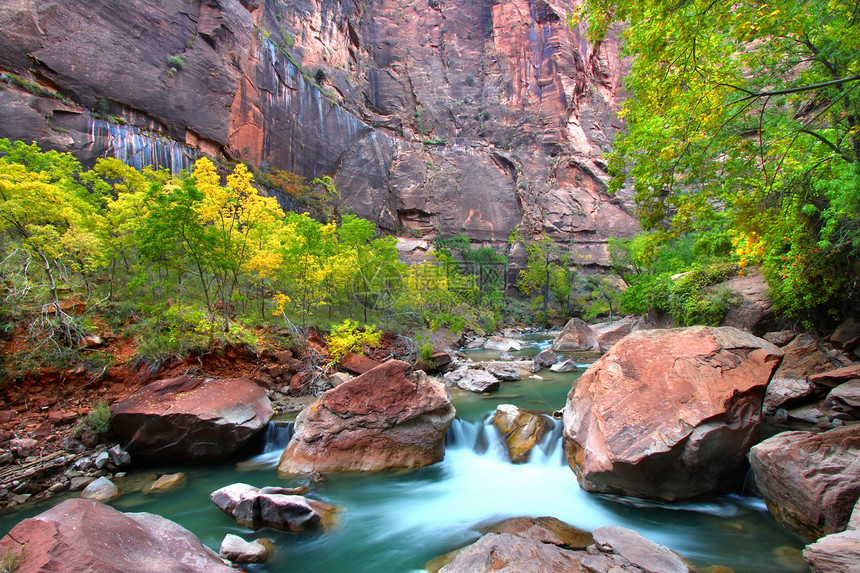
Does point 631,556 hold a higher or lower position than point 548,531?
higher

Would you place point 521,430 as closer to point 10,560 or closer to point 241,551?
point 241,551

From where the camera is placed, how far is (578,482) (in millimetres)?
6520

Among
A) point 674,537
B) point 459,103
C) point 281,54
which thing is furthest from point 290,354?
point 459,103

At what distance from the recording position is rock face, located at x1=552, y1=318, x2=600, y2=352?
73.3 feet

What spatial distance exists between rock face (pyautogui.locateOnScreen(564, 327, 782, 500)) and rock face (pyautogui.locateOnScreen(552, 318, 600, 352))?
16.2 m

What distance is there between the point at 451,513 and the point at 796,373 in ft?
29.7

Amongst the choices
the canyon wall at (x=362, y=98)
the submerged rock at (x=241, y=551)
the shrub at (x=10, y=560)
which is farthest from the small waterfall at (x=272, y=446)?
the canyon wall at (x=362, y=98)

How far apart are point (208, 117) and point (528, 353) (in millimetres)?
28100

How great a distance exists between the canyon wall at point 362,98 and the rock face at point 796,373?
2470cm

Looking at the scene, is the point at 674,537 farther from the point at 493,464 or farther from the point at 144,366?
the point at 144,366

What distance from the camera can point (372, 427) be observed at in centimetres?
756

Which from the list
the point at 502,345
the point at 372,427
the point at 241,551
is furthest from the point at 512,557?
the point at 502,345

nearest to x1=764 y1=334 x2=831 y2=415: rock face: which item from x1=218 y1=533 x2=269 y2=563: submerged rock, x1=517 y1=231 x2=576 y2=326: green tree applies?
x1=218 y1=533 x2=269 y2=563: submerged rock

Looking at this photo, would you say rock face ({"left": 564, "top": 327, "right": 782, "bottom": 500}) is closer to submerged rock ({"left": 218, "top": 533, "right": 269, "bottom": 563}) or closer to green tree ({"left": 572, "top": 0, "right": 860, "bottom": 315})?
green tree ({"left": 572, "top": 0, "right": 860, "bottom": 315})
